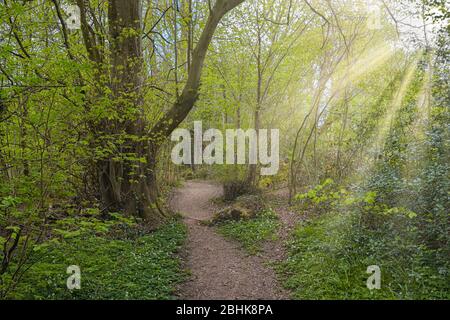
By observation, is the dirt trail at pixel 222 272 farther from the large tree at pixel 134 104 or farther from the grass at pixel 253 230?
the large tree at pixel 134 104

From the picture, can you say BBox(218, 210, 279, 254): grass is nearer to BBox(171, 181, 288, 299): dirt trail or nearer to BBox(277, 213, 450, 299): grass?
BBox(171, 181, 288, 299): dirt trail

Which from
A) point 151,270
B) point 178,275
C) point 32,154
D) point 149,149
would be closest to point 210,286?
point 178,275

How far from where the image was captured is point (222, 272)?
5426mm

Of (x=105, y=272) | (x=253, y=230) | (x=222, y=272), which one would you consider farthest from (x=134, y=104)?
(x=253, y=230)

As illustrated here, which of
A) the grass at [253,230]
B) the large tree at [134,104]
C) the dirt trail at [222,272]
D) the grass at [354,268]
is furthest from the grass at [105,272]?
the grass at [354,268]

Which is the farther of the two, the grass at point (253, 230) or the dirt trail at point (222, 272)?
the grass at point (253, 230)

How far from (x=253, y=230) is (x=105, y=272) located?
12.6 ft

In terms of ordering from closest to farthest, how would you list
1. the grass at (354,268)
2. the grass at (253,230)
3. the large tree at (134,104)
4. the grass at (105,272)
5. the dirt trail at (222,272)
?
1. the grass at (354,268)
2. the grass at (105,272)
3. the dirt trail at (222,272)
4. the large tree at (134,104)
5. the grass at (253,230)

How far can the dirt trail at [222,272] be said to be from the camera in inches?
181

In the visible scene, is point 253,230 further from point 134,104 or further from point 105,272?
point 134,104

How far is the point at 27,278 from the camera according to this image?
3639 mm

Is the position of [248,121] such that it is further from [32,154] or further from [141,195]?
[32,154]

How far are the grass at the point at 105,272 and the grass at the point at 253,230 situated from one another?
1687 millimetres

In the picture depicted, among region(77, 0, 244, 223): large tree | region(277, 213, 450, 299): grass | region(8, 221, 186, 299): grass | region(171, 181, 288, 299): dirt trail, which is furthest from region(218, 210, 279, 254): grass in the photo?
region(77, 0, 244, 223): large tree
